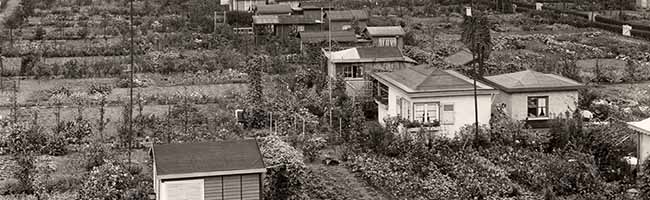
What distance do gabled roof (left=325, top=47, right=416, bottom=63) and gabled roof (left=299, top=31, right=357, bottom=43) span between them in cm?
651

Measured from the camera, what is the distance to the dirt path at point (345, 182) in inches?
565

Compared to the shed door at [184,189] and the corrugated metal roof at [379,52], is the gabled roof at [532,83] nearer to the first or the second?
the corrugated metal roof at [379,52]

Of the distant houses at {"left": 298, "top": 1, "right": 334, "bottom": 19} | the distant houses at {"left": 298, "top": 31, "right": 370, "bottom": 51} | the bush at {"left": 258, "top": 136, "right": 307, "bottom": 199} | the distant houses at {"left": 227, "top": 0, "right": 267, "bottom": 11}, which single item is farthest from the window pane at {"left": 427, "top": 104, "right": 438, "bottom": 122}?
the distant houses at {"left": 227, "top": 0, "right": 267, "bottom": 11}

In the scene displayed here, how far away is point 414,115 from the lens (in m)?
17.5

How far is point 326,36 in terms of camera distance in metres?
30.2

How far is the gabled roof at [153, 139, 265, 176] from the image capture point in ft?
41.4

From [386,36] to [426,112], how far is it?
12963 millimetres

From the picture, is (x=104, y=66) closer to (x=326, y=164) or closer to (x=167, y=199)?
(x=326, y=164)

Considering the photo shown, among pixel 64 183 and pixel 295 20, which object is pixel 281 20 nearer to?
pixel 295 20

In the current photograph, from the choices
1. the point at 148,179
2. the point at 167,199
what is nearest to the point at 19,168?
the point at 148,179

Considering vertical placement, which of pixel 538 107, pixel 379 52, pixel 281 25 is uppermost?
pixel 379 52

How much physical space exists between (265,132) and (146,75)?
8868 millimetres

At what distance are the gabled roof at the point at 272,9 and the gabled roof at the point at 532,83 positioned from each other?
18.0 meters

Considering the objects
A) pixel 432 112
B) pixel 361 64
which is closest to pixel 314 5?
pixel 361 64
